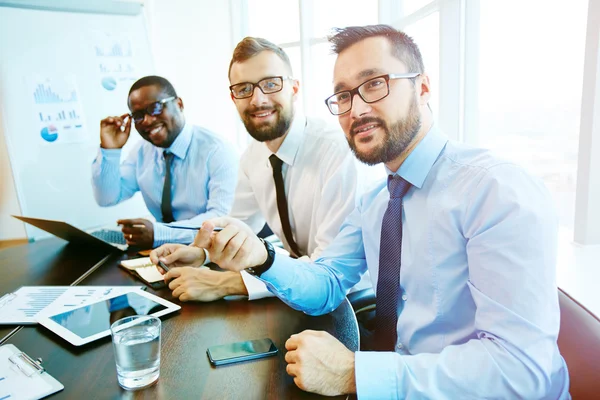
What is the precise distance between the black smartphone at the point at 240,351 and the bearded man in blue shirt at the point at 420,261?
6 cm

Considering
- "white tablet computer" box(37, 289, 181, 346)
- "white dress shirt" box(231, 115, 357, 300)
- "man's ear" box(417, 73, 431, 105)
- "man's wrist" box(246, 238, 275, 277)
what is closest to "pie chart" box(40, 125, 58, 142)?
"white dress shirt" box(231, 115, 357, 300)

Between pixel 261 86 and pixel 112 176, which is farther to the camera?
pixel 112 176

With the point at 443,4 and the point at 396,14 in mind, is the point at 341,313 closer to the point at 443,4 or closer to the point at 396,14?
the point at 443,4

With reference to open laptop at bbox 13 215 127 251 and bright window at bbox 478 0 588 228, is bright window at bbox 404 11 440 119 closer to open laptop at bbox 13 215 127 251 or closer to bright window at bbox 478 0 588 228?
bright window at bbox 478 0 588 228

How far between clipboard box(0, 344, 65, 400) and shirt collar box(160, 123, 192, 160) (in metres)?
1.57

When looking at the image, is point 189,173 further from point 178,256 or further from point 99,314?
point 99,314

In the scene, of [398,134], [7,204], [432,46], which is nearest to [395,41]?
[398,134]

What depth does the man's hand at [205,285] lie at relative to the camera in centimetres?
120

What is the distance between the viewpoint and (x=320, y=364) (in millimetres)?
806

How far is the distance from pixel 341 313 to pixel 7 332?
836mm

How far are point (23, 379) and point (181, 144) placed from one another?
171 cm

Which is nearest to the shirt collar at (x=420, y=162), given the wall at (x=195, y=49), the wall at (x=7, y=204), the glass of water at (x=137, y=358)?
the glass of water at (x=137, y=358)

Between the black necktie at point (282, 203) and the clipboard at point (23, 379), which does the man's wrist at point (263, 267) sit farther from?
the black necktie at point (282, 203)

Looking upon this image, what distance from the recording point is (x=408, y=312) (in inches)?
41.9
